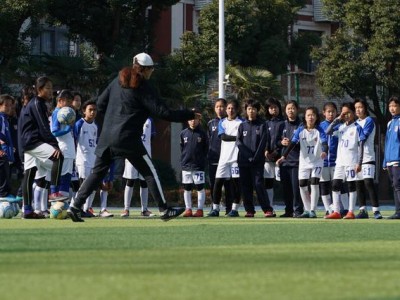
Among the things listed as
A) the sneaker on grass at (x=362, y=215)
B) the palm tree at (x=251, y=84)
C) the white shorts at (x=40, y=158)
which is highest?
the palm tree at (x=251, y=84)

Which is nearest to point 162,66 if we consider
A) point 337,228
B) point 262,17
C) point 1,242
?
point 262,17

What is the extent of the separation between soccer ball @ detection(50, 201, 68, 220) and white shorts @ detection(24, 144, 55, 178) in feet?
2.08

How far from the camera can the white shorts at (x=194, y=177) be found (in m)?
22.0

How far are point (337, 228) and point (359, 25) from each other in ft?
105

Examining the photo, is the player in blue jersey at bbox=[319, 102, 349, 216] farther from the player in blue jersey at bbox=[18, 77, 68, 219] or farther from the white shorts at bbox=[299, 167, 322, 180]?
the player in blue jersey at bbox=[18, 77, 68, 219]

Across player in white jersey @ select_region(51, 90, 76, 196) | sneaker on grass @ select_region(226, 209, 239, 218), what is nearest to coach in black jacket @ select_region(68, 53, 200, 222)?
player in white jersey @ select_region(51, 90, 76, 196)

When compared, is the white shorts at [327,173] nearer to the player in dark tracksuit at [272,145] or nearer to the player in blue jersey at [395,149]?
the player in dark tracksuit at [272,145]

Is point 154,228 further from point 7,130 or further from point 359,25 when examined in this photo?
point 359,25

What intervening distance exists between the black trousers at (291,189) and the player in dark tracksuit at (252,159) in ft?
1.65

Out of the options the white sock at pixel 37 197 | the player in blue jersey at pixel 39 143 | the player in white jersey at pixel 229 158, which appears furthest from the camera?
the player in white jersey at pixel 229 158

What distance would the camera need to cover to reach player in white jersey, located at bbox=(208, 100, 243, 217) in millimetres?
21516

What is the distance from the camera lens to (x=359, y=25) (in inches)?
1818

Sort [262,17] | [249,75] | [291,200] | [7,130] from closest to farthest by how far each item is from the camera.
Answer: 1. [7,130]
2. [291,200]
3. [249,75]
4. [262,17]

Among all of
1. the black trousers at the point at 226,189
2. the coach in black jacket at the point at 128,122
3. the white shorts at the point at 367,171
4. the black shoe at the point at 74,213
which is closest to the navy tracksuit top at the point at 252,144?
the black trousers at the point at 226,189
